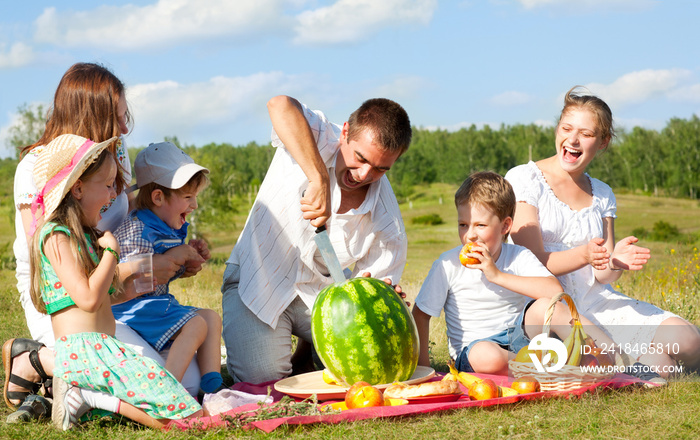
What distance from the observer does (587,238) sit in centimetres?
498

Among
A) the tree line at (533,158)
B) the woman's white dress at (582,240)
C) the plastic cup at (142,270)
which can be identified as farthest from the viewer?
the tree line at (533,158)

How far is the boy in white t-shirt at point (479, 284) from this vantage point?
4.54 m

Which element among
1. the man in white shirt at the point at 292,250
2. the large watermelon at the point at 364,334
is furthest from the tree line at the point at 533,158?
the large watermelon at the point at 364,334

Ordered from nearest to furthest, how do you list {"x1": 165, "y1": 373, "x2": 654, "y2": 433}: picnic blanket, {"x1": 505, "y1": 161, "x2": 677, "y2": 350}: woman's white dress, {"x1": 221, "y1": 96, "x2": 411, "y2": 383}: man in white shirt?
{"x1": 165, "y1": 373, "x2": 654, "y2": 433}: picnic blanket
{"x1": 505, "y1": 161, "x2": 677, "y2": 350}: woman's white dress
{"x1": 221, "y1": 96, "x2": 411, "y2": 383}: man in white shirt

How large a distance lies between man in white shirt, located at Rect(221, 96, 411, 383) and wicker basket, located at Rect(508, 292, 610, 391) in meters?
1.23

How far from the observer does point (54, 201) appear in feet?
11.8

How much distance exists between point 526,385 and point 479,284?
99 cm

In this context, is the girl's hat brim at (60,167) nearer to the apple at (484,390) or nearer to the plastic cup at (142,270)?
the plastic cup at (142,270)

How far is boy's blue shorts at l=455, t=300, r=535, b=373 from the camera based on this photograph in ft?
13.9

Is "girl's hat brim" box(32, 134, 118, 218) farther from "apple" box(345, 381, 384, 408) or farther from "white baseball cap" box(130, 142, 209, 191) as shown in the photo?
"apple" box(345, 381, 384, 408)

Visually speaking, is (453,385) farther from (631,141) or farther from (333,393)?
(631,141)

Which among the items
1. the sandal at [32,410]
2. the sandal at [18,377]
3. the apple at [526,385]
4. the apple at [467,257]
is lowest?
the apple at [526,385]

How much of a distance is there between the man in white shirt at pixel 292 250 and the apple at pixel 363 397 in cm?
118

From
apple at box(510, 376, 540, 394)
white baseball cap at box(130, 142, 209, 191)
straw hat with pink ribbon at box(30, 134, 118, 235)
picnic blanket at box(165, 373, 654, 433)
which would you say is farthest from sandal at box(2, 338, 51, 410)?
apple at box(510, 376, 540, 394)
